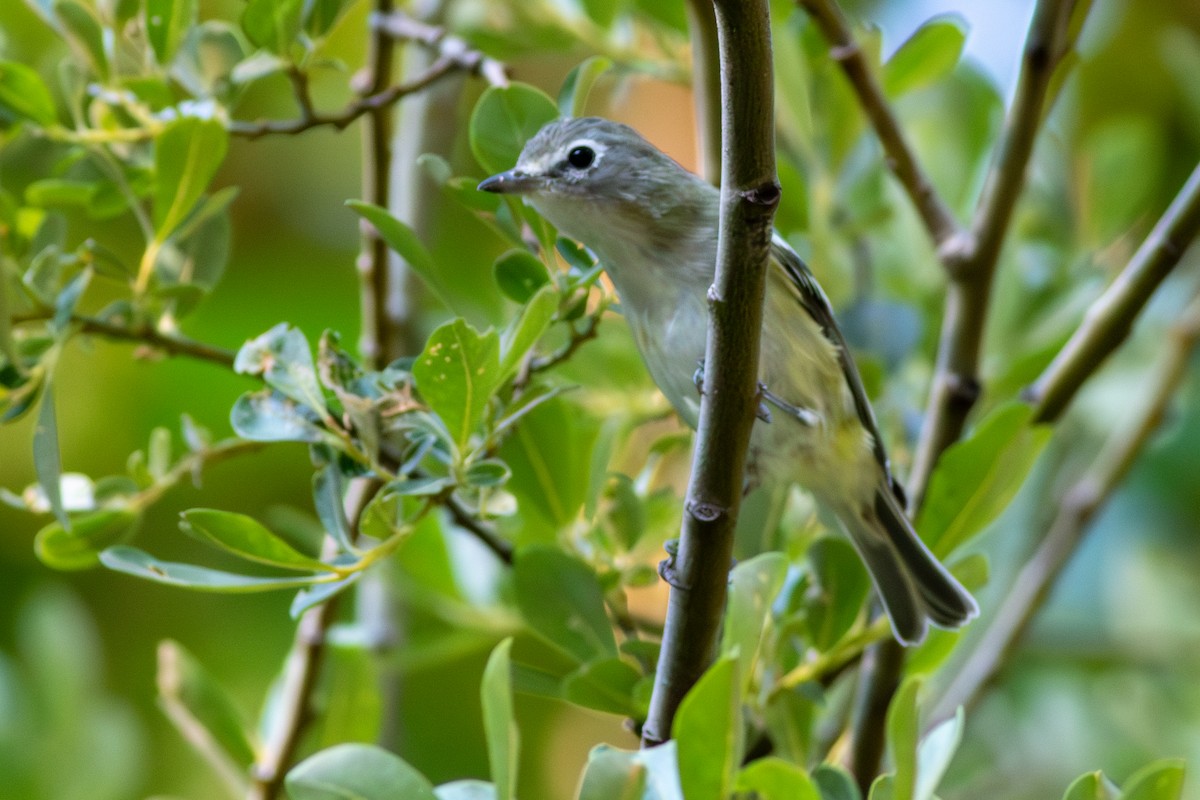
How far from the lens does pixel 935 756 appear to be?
120cm

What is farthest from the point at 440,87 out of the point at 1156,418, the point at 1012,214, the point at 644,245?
the point at 1156,418

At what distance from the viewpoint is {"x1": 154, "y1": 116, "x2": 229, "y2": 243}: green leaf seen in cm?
155

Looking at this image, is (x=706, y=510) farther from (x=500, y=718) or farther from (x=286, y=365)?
(x=286, y=365)

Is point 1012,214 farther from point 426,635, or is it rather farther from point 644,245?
point 426,635

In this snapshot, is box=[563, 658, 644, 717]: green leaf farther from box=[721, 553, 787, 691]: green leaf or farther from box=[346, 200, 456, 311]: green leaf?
box=[346, 200, 456, 311]: green leaf

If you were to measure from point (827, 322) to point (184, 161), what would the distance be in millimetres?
980

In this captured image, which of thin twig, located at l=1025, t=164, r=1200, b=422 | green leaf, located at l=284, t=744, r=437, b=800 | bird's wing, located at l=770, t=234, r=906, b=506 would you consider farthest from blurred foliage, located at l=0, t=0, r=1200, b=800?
thin twig, located at l=1025, t=164, r=1200, b=422

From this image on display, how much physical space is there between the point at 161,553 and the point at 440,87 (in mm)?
1364

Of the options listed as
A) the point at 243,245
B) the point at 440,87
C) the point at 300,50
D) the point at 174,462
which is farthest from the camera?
the point at 243,245

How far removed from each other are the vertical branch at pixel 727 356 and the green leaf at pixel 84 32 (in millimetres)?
922

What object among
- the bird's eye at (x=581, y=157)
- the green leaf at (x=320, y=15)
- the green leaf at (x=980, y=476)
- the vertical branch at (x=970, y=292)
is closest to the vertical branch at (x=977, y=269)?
the vertical branch at (x=970, y=292)

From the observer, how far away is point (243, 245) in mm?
3480

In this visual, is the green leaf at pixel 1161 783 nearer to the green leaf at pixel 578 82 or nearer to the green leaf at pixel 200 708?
the green leaf at pixel 578 82

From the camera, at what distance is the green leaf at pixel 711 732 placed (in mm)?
1026
